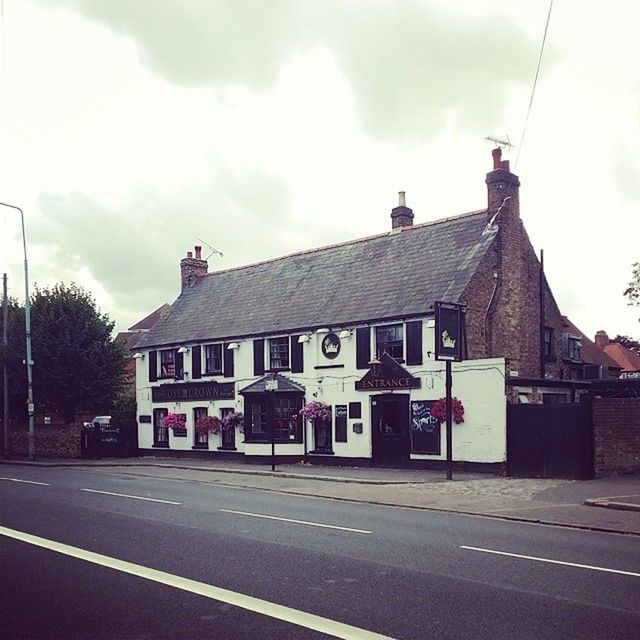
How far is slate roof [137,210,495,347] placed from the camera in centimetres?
2683

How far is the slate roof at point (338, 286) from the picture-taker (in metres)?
26.8

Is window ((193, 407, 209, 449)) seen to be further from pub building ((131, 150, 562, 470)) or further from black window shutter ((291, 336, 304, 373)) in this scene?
black window shutter ((291, 336, 304, 373))

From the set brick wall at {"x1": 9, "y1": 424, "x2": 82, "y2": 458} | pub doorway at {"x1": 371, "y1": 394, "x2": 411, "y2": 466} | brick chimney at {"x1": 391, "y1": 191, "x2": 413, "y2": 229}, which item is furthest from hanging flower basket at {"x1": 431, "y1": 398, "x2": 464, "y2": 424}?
brick wall at {"x1": 9, "y1": 424, "x2": 82, "y2": 458}

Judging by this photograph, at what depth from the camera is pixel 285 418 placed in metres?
29.8

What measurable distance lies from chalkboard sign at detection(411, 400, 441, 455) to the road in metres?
10.3

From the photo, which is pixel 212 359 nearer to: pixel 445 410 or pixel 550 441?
pixel 445 410

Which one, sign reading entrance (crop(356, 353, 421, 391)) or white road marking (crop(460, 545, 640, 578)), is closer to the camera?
white road marking (crop(460, 545, 640, 578))

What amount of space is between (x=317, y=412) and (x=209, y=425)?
6685 millimetres

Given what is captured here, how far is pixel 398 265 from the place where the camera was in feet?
95.6

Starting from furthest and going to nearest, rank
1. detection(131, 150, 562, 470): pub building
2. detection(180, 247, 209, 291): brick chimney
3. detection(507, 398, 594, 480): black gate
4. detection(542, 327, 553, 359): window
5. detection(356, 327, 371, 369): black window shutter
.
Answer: detection(180, 247, 209, 291): brick chimney → detection(542, 327, 553, 359): window → detection(356, 327, 371, 369): black window shutter → detection(131, 150, 562, 470): pub building → detection(507, 398, 594, 480): black gate

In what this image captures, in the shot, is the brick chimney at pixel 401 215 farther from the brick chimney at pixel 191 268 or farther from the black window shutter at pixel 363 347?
the brick chimney at pixel 191 268

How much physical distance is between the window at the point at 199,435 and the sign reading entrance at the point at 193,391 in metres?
0.61

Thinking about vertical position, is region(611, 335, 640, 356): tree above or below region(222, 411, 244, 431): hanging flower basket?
above

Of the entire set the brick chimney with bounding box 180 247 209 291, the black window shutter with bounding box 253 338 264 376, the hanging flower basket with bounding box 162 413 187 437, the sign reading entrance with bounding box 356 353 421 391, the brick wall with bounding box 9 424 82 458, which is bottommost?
the brick wall with bounding box 9 424 82 458
